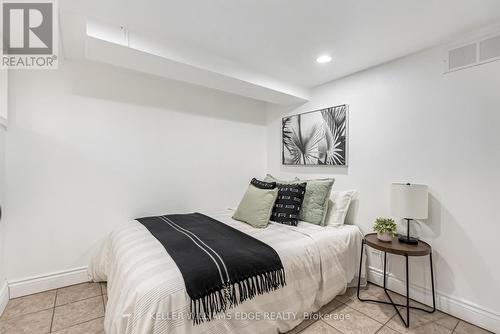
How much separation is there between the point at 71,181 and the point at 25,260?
0.80 metres

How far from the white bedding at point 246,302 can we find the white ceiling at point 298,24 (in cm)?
169

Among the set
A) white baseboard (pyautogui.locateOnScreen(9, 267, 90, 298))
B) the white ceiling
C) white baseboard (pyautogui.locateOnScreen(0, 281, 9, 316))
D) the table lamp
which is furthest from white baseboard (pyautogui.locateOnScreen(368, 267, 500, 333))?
white baseboard (pyautogui.locateOnScreen(0, 281, 9, 316))

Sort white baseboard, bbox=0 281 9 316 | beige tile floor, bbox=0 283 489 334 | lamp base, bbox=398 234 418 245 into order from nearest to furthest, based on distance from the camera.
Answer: beige tile floor, bbox=0 283 489 334 < white baseboard, bbox=0 281 9 316 < lamp base, bbox=398 234 418 245

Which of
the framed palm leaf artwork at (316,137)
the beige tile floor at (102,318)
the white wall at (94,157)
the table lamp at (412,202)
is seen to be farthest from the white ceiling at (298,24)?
the beige tile floor at (102,318)

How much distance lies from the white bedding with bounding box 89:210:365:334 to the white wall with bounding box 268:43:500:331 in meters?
0.65

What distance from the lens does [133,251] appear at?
1655 mm

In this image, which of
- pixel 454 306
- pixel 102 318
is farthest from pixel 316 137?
pixel 102 318

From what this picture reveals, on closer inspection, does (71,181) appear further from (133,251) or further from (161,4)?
(161,4)

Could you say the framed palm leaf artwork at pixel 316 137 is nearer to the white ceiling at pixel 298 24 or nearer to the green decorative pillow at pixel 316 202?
the green decorative pillow at pixel 316 202

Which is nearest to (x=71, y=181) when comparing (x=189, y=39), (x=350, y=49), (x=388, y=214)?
(x=189, y=39)

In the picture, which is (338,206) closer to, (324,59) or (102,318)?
(324,59)

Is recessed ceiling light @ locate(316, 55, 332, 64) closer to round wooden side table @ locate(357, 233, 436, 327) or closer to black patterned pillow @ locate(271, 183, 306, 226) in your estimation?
black patterned pillow @ locate(271, 183, 306, 226)

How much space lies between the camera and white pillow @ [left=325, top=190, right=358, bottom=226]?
99.8 inches

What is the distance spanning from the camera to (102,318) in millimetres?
1861
